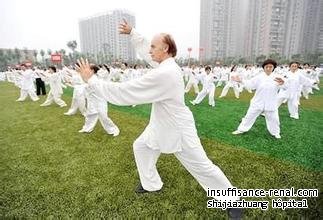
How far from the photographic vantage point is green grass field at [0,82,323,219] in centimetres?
308

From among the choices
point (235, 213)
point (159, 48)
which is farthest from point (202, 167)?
point (159, 48)

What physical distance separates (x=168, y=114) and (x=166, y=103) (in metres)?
0.12

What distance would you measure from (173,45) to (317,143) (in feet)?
14.8

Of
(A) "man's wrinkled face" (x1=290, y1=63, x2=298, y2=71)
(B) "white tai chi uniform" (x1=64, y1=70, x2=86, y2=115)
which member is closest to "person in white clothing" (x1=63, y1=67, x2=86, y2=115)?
(B) "white tai chi uniform" (x1=64, y1=70, x2=86, y2=115)

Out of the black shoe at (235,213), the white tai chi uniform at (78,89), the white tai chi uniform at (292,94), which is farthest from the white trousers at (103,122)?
the white tai chi uniform at (292,94)

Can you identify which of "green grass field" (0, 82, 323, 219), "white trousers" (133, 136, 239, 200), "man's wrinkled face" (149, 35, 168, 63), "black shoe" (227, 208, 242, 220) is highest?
"man's wrinkled face" (149, 35, 168, 63)

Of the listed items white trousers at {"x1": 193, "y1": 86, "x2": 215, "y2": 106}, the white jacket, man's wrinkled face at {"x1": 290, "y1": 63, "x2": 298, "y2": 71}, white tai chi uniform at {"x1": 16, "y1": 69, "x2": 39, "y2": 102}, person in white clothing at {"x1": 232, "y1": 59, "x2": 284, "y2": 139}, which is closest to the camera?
the white jacket

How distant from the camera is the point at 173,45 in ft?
8.98

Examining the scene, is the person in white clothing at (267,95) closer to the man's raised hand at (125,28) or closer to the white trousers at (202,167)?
the man's raised hand at (125,28)

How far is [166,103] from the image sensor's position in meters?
2.77

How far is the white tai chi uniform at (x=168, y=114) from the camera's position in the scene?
2586 mm

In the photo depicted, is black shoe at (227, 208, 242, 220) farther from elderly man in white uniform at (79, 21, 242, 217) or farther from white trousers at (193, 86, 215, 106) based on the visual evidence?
white trousers at (193, 86, 215, 106)

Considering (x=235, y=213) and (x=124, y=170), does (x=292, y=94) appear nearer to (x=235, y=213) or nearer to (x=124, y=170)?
(x=124, y=170)

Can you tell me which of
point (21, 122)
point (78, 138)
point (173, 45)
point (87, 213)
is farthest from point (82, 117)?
point (173, 45)
